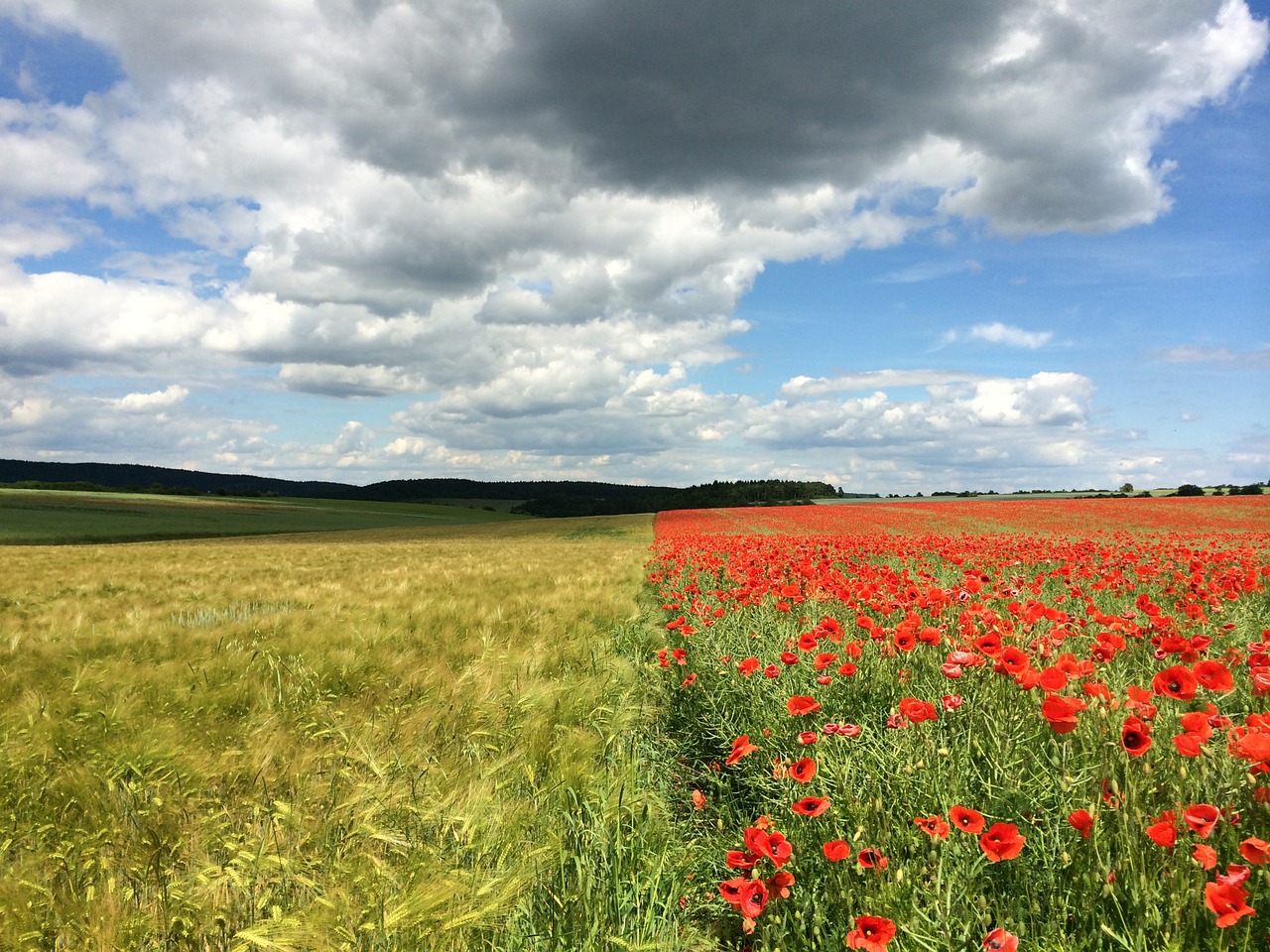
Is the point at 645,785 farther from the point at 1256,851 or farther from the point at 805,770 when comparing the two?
the point at 1256,851

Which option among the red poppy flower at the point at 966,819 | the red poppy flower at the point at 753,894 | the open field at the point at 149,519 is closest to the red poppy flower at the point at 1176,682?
the red poppy flower at the point at 966,819

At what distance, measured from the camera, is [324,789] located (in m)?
3.04

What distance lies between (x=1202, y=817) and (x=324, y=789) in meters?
3.30

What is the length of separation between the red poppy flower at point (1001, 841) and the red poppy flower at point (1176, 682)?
2.95 ft

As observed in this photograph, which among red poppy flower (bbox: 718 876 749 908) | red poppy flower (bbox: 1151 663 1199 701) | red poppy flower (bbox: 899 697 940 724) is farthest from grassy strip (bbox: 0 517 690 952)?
red poppy flower (bbox: 1151 663 1199 701)

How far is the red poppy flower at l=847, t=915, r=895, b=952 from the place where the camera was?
5.18ft

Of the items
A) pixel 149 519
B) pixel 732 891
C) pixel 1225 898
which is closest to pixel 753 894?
pixel 732 891

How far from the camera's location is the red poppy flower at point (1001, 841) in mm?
1705

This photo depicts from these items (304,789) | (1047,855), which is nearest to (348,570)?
(304,789)

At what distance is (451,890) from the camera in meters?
2.11

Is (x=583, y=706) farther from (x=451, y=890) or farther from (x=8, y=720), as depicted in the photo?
(x=8, y=720)

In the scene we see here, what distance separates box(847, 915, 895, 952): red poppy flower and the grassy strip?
67cm

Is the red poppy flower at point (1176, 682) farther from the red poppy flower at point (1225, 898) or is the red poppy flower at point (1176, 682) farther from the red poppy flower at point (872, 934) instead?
the red poppy flower at point (872, 934)

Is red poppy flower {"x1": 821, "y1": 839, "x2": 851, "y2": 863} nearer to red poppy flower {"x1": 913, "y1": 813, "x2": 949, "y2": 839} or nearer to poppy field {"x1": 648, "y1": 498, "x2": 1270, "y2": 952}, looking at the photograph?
poppy field {"x1": 648, "y1": 498, "x2": 1270, "y2": 952}
